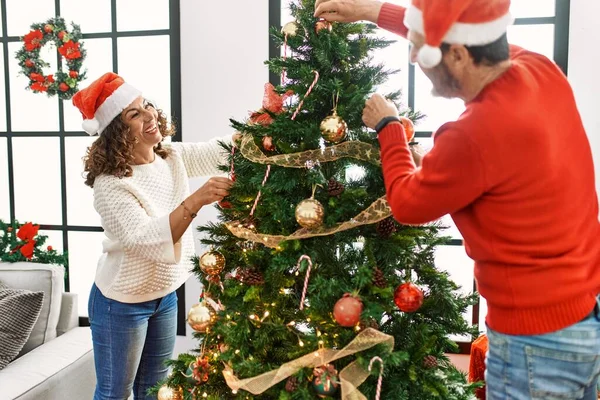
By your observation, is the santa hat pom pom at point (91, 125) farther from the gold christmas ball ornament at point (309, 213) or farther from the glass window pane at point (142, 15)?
the glass window pane at point (142, 15)

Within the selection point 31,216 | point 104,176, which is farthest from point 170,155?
point 31,216

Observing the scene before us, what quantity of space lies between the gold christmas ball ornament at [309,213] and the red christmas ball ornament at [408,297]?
9.2 inches

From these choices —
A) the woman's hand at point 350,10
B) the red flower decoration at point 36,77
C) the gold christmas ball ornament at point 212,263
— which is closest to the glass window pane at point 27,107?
the red flower decoration at point 36,77

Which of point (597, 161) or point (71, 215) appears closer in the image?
point (597, 161)

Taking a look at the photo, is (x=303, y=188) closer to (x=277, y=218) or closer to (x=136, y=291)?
(x=277, y=218)

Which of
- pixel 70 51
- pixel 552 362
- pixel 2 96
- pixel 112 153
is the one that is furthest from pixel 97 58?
pixel 552 362

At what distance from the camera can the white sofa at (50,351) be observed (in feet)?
6.64

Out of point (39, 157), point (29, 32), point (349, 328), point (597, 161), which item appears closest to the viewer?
point (349, 328)

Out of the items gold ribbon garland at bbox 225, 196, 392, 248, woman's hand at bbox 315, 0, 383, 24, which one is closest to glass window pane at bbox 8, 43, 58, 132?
gold ribbon garland at bbox 225, 196, 392, 248

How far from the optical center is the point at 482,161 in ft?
2.97

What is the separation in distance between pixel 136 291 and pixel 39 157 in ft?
5.38

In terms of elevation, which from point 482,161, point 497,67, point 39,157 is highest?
point 497,67

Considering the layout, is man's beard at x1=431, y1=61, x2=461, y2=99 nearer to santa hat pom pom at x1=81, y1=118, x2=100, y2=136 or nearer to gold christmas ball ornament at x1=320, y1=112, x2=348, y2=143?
gold christmas ball ornament at x1=320, y1=112, x2=348, y2=143

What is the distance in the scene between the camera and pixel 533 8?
2.42 metres
